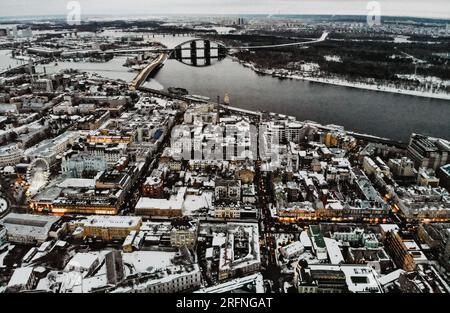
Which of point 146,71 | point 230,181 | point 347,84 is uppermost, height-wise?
point 146,71

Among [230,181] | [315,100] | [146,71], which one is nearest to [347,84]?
[315,100]

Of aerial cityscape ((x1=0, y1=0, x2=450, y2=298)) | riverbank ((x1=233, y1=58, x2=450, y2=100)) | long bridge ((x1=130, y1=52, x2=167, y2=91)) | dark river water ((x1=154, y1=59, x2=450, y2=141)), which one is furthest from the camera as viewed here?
long bridge ((x1=130, y1=52, x2=167, y2=91))

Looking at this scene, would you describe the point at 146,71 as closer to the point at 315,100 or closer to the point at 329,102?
the point at 315,100

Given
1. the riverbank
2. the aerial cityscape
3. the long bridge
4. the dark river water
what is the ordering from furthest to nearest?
the long bridge
the riverbank
the dark river water
the aerial cityscape

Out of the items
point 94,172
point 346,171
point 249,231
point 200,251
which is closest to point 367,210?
point 346,171

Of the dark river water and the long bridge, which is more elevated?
the long bridge

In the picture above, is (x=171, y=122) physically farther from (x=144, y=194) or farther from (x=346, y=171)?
(x=346, y=171)

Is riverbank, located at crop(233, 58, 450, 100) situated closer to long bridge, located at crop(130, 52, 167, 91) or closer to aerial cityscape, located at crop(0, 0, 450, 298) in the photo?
aerial cityscape, located at crop(0, 0, 450, 298)

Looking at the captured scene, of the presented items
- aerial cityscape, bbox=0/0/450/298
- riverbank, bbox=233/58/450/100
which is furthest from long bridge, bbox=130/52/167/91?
riverbank, bbox=233/58/450/100
